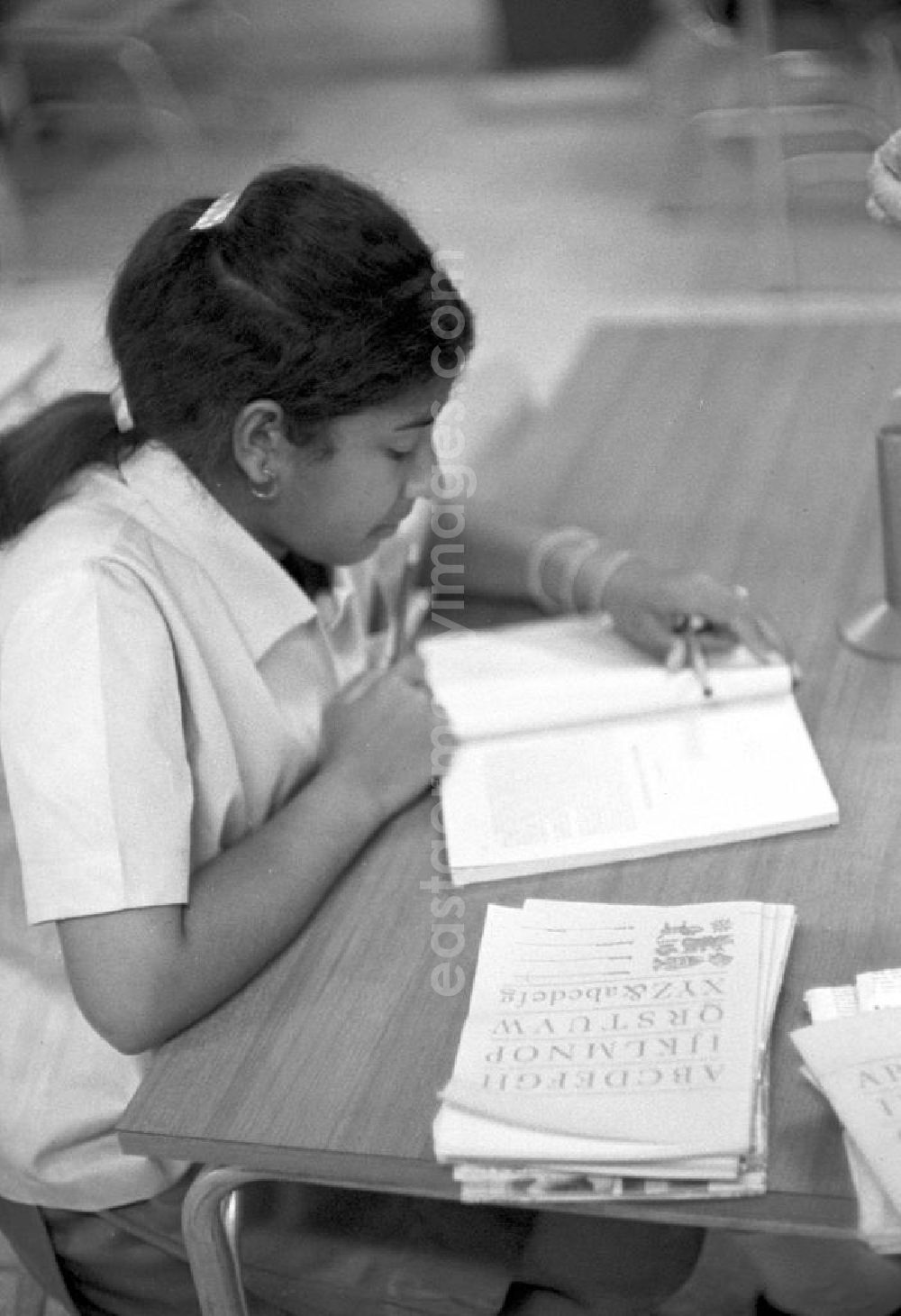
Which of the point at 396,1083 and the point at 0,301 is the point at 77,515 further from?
the point at 0,301

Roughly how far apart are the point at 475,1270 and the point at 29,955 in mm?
390

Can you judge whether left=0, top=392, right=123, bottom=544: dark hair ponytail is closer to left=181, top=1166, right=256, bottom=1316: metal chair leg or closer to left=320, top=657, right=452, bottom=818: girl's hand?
left=320, top=657, right=452, bottom=818: girl's hand

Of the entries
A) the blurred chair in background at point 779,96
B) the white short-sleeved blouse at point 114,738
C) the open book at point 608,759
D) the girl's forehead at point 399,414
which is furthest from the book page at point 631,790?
the blurred chair in background at point 779,96

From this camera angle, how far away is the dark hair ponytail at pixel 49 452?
130 centimetres

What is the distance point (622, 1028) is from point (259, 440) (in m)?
0.49

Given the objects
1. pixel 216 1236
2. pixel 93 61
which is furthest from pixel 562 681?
pixel 93 61

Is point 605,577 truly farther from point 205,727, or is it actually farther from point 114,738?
point 114,738

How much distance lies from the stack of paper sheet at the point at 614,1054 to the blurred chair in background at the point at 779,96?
3117 mm

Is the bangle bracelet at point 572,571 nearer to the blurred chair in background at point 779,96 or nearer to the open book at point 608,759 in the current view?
the open book at point 608,759

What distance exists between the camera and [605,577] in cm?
158

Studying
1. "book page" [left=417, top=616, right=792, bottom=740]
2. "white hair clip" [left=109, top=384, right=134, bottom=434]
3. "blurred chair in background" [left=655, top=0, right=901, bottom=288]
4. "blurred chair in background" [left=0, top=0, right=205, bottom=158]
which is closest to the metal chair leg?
"book page" [left=417, top=616, right=792, bottom=740]

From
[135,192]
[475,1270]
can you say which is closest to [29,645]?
[475,1270]

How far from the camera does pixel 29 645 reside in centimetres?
117

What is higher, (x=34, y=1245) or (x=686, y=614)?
(x=686, y=614)
